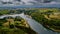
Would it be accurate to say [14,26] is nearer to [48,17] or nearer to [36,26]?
[36,26]

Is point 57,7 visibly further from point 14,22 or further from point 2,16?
point 2,16

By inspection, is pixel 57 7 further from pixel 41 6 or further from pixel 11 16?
pixel 11 16

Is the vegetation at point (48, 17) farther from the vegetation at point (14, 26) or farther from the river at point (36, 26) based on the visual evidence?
the vegetation at point (14, 26)

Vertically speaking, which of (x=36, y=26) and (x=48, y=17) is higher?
(x=48, y=17)

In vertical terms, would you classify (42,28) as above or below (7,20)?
below

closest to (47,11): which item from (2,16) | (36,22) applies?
(36,22)

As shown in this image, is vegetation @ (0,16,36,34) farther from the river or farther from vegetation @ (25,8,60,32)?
vegetation @ (25,8,60,32)

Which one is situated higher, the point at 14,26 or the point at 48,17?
the point at 48,17

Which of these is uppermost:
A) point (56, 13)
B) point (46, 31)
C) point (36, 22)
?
point (56, 13)

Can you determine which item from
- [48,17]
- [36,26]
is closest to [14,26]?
[36,26]

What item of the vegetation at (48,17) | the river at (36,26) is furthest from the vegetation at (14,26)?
the vegetation at (48,17)

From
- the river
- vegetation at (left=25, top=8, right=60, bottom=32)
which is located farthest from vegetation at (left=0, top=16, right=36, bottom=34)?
vegetation at (left=25, top=8, right=60, bottom=32)
